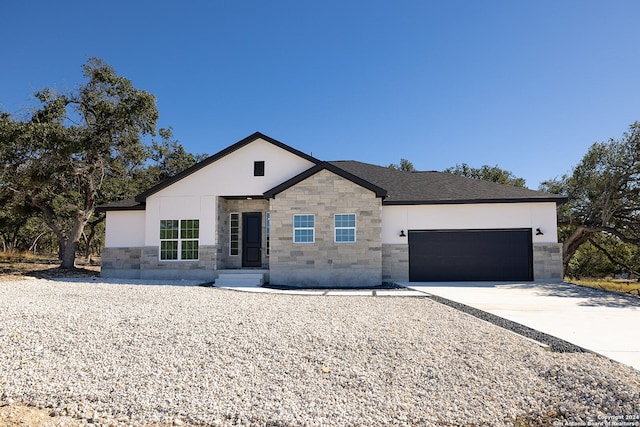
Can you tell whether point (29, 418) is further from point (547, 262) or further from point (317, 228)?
point (547, 262)

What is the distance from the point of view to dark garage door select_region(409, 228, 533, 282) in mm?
14703

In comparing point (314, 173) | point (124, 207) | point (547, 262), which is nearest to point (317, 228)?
point (314, 173)

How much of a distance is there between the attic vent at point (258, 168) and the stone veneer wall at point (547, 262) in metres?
11.1

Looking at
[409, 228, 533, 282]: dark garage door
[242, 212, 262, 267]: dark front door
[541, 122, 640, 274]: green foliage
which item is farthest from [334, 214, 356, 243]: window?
[541, 122, 640, 274]: green foliage

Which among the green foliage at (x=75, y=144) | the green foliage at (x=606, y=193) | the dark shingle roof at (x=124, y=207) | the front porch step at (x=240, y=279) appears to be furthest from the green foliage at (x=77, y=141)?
the green foliage at (x=606, y=193)

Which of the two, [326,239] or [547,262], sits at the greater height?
[326,239]

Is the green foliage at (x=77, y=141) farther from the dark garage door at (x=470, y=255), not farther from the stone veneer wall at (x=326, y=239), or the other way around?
the dark garage door at (x=470, y=255)

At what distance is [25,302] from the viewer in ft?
28.6

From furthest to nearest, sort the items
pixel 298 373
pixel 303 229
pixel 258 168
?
pixel 258 168 < pixel 303 229 < pixel 298 373

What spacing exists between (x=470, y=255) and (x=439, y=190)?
9.75 ft

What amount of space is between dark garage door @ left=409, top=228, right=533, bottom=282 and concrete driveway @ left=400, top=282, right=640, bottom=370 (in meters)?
0.80

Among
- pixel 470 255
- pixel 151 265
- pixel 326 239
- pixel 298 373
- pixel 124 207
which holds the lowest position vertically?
pixel 298 373

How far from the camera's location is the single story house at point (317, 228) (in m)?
14.1

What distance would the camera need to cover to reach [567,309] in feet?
28.4
